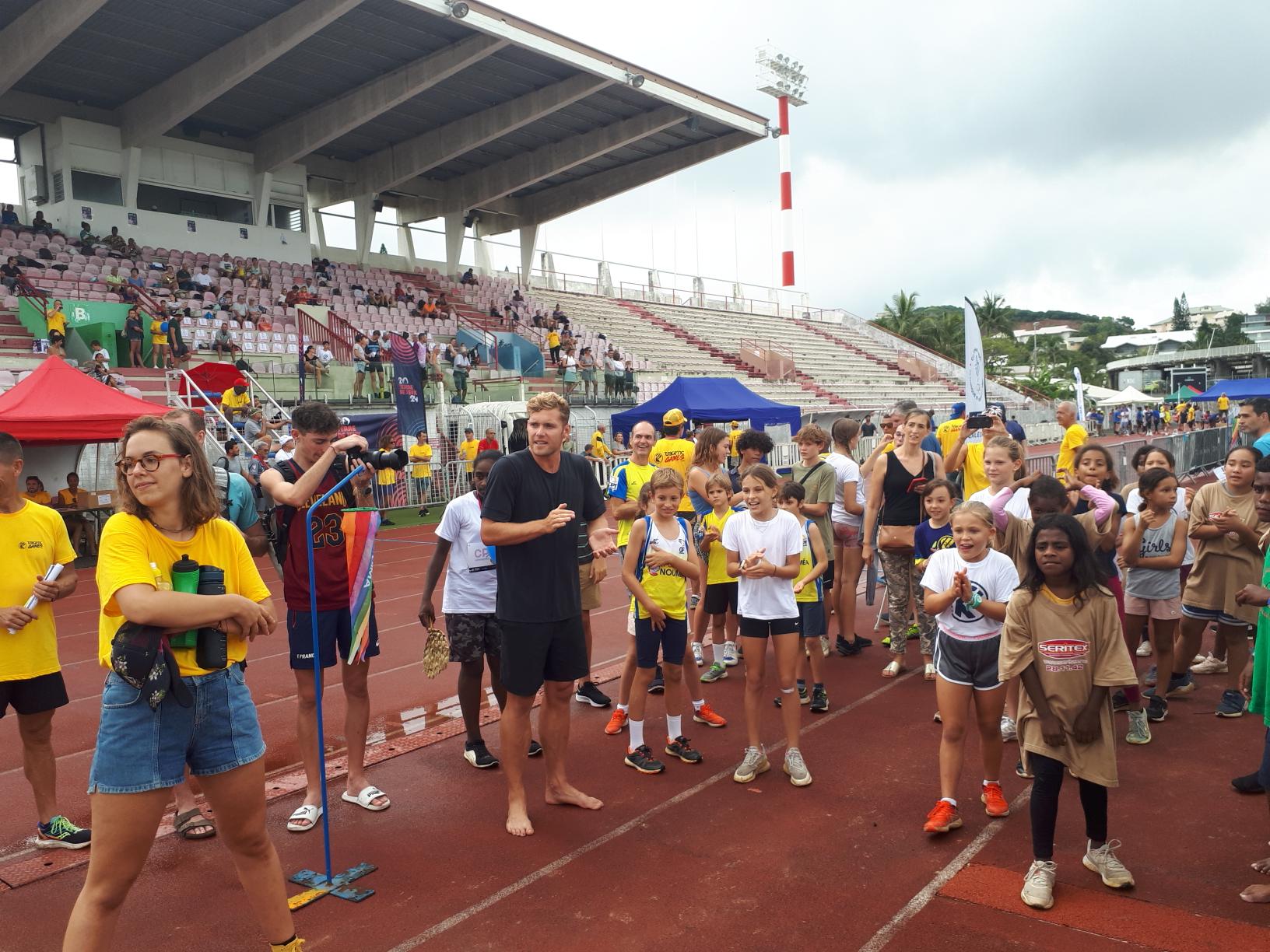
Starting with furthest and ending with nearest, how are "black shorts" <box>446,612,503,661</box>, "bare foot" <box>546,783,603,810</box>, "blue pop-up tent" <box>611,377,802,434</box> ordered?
"blue pop-up tent" <box>611,377,802,434</box>, "black shorts" <box>446,612,503,661</box>, "bare foot" <box>546,783,603,810</box>

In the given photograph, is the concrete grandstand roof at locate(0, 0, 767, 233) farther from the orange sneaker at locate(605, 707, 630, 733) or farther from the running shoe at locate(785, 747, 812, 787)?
the running shoe at locate(785, 747, 812, 787)

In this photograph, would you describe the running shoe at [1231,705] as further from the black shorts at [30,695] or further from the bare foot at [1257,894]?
the black shorts at [30,695]

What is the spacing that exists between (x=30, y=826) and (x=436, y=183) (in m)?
34.4

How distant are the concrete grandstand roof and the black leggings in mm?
22329

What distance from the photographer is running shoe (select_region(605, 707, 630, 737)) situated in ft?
18.6

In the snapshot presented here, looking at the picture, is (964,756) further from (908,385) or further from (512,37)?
(908,385)

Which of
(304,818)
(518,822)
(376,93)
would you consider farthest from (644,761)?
(376,93)

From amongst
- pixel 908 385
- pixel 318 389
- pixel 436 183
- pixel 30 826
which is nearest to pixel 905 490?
pixel 30 826

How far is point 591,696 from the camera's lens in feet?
20.8

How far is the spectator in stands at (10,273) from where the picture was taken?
19.0 metres

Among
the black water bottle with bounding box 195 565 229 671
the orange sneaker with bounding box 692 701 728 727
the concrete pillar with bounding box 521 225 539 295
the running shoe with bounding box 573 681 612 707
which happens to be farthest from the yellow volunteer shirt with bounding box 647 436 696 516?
the concrete pillar with bounding box 521 225 539 295

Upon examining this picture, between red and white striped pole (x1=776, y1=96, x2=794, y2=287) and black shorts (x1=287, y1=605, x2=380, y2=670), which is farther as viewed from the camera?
red and white striped pole (x1=776, y1=96, x2=794, y2=287)

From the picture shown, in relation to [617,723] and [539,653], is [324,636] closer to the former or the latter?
[539,653]

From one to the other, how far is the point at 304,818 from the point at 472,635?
1271 mm
